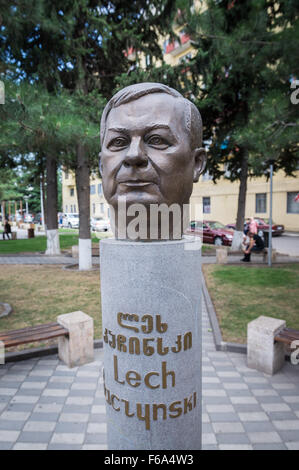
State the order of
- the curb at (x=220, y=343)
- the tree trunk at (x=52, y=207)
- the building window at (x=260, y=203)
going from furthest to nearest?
the building window at (x=260, y=203) < the tree trunk at (x=52, y=207) < the curb at (x=220, y=343)

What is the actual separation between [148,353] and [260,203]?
88.6 ft

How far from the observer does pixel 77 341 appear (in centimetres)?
458

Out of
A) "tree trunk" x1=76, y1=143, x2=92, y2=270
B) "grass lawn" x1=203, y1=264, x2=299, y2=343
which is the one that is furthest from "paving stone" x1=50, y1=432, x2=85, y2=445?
"tree trunk" x1=76, y1=143, x2=92, y2=270

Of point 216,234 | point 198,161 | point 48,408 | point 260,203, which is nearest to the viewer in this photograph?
point 198,161

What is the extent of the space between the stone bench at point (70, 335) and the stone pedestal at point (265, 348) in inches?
93.0

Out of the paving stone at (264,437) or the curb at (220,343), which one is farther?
the curb at (220,343)

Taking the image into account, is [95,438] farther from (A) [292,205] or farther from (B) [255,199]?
(B) [255,199]

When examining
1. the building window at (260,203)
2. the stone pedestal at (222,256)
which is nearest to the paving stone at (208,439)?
the stone pedestal at (222,256)

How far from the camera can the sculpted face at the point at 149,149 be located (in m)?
2.42

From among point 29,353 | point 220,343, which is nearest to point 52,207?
point 29,353

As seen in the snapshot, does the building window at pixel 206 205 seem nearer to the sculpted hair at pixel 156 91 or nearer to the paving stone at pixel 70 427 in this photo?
the paving stone at pixel 70 427

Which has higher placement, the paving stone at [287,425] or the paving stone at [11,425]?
the paving stone at [11,425]

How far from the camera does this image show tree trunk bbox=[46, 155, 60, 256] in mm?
13812
